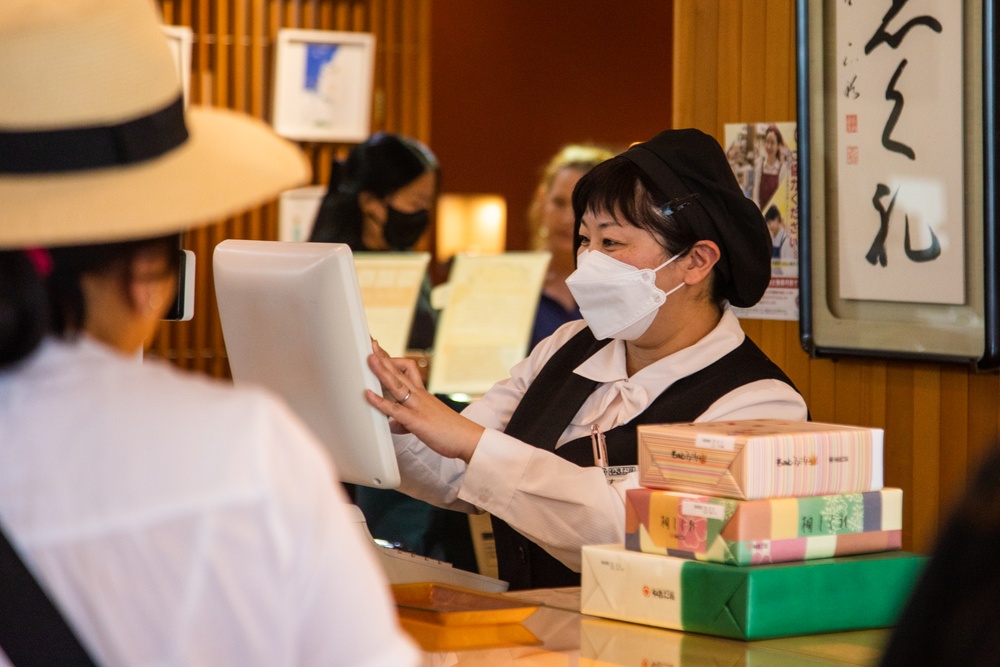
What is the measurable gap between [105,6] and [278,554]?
487 millimetres

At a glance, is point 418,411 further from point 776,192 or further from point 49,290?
point 49,290

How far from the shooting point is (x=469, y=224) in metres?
8.22

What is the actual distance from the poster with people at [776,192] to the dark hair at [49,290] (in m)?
2.23

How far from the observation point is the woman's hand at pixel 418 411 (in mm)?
2309

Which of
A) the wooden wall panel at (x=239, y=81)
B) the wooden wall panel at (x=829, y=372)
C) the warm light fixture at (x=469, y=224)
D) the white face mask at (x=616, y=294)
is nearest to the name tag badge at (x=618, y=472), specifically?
the white face mask at (x=616, y=294)

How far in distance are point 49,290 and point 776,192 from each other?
2.35 m

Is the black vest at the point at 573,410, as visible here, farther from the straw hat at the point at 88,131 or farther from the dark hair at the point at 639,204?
the straw hat at the point at 88,131

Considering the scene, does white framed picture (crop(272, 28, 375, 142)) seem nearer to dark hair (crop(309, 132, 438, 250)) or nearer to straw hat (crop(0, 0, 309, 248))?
dark hair (crop(309, 132, 438, 250))

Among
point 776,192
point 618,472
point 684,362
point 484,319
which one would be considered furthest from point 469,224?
point 618,472

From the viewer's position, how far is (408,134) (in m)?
7.84

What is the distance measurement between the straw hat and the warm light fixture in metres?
7.00

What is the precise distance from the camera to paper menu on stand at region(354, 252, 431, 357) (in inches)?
191

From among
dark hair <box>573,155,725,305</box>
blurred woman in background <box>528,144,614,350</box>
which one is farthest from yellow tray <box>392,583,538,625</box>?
blurred woman in background <box>528,144,614,350</box>

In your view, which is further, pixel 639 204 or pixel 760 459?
pixel 639 204
